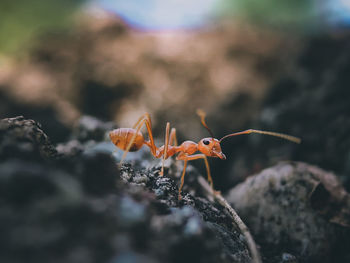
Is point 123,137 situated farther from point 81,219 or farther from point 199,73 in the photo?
point 199,73

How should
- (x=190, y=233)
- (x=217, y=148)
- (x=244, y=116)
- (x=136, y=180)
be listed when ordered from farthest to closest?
1. (x=244, y=116)
2. (x=217, y=148)
3. (x=136, y=180)
4. (x=190, y=233)

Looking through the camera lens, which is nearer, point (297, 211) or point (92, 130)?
point (297, 211)

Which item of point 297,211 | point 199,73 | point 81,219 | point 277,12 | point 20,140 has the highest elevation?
point 277,12

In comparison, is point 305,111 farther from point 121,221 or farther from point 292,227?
point 121,221

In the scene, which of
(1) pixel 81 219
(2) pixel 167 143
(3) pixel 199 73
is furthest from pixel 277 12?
(1) pixel 81 219

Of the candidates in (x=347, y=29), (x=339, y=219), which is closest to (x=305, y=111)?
(x=339, y=219)

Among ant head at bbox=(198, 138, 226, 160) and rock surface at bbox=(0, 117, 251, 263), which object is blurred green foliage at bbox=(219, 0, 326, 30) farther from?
Result: rock surface at bbox=(0, 117, 251, 263)

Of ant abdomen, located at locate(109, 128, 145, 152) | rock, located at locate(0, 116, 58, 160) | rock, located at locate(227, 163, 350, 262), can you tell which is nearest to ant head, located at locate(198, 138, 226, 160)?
rock, located at locate(227, 163, 350, 262)
